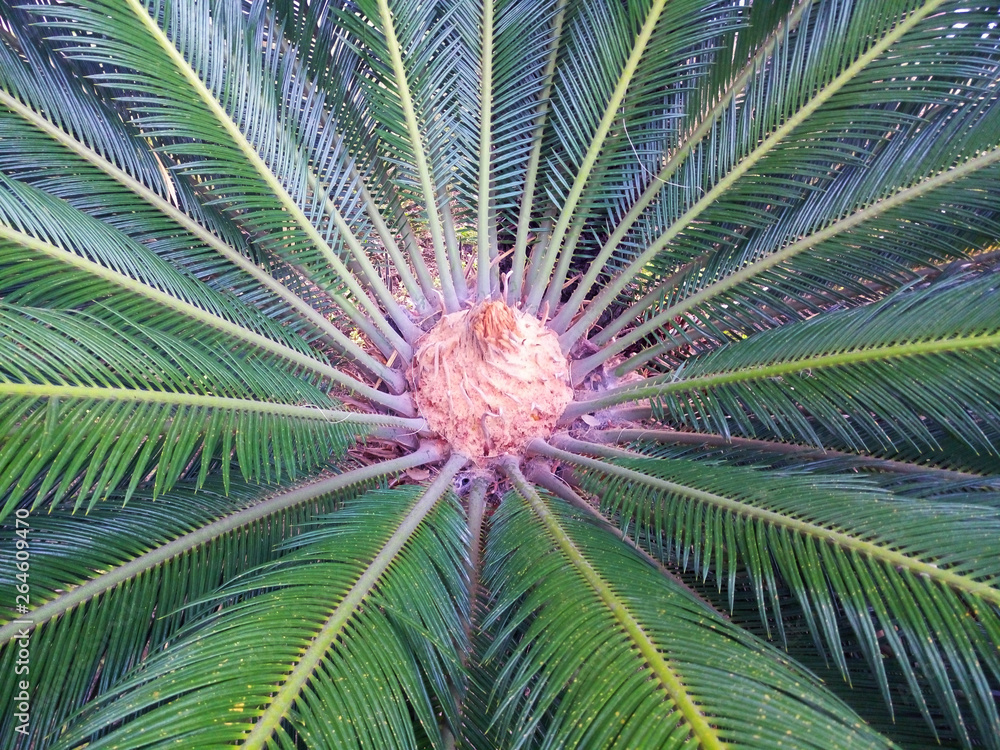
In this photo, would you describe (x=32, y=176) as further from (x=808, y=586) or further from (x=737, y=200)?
(x=808, y=586)

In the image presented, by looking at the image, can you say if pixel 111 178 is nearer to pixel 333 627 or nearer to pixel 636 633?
pixel 333 627

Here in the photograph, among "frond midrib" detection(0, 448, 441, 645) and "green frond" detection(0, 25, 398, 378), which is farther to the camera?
"green frond" detection(0, 25, 398, 378)

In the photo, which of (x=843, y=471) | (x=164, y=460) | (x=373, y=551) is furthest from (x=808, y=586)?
(x=164, y=460)

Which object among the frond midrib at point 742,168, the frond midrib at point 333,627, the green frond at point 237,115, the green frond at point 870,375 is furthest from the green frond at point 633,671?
the green frond at point 237,115

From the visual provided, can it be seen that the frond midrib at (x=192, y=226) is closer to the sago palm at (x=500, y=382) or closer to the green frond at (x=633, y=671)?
the sago palm at (x=500, y=382)

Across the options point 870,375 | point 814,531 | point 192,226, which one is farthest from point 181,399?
point 870,375

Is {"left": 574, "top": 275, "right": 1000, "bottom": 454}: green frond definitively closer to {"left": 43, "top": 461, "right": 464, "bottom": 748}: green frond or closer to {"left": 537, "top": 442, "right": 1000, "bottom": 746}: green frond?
{"left": 537, "top": 442, "right": 1000, "bottom": 746}: green frond

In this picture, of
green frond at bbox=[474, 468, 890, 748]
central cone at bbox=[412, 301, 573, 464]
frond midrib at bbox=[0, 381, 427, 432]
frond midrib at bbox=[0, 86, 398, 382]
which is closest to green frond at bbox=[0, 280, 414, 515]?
frond midrib at bbox=[0, 381, 427, 432]
